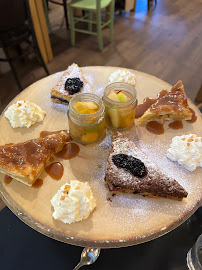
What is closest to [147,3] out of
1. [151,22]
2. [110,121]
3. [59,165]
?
[151,22]

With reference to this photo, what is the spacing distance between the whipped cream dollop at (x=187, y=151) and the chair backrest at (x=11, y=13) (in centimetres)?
226

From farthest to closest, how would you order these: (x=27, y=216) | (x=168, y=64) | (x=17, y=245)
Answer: (x=168, y=64) → (x=17, y=245) → (x=27, y=216)

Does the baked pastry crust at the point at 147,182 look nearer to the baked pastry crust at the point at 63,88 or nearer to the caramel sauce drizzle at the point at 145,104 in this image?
the caramel sauce drizzle at the point at 145,104

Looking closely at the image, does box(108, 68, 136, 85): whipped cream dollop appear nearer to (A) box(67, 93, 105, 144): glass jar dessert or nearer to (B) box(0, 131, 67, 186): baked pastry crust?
(A) box(67, 93, 105, 144): glass jar dessert

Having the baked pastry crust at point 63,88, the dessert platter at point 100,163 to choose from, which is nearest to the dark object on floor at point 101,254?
the dessert platter at point 100,163

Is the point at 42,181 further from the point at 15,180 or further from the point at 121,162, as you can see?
the point at 121,162

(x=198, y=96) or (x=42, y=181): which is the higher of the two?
(x=42, y=181)

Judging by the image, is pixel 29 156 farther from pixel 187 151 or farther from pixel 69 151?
pixel 187 151

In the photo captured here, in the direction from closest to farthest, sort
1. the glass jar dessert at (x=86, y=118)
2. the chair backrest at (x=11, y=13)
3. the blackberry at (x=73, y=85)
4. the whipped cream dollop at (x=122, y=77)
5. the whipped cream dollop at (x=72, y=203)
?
the whipped cream dollop at (x=72, y=203)
the glass jar dessert at (x=86, y=118)
the blackberry at (x=73, y=85)
the whipped cream dollop at (x=122, y=77)
the chair backrest at (x=11, y=13)

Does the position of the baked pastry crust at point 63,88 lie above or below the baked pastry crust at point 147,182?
below

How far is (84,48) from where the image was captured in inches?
168

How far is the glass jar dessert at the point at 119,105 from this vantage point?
1.41 metres

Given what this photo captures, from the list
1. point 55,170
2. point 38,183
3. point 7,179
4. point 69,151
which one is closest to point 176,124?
point 69,151

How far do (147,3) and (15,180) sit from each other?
5.99m
